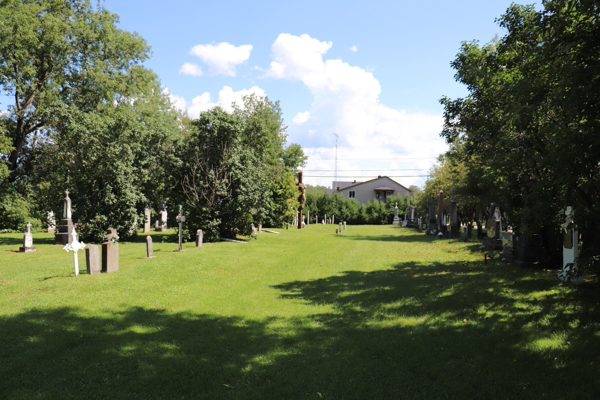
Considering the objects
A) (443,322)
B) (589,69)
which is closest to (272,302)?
(443,322)

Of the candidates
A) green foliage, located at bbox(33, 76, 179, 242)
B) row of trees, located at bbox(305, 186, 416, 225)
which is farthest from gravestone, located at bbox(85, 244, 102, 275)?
row of trees, located at bbox(305, 186, 416, 225)

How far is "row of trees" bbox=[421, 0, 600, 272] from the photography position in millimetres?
5691

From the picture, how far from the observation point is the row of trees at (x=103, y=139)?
75.4 ft

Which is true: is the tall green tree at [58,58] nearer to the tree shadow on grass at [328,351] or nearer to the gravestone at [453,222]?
the tree shadow on grass at [328,351]

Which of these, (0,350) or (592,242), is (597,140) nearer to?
(592,242)

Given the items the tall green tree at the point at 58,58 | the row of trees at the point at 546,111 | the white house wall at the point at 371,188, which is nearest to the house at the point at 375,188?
the white house wall at the point at 371,188

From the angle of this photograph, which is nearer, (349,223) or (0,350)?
(0,350)

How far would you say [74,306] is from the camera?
27.1ft

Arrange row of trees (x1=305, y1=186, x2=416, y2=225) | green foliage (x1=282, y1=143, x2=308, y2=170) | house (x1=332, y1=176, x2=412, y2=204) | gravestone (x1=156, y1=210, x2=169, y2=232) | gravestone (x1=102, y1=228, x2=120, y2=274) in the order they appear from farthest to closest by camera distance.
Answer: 1. house (x1=332, y1=176, x2=412, y2=204)
2. row of trees (x1=305, y1=186, x2=416, y2=225)
3. green foliage (x1=282, y1=143, x2=308, y2=170)
4. gravestone (x1=156, y1=210, x2=169, y2=232)
5. gravestone (x1=102, y1=228, x2=120, y2=274)

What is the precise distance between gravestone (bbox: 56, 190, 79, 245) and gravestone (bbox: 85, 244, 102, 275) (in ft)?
39.5

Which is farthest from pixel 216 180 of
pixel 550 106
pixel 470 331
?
pixel 550 106

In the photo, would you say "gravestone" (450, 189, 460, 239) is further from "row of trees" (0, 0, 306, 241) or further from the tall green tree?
the tall green tree

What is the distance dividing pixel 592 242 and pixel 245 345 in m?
8.99

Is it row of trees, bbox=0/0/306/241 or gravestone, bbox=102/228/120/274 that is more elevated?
row of trees, bbox=0/0/306/241
